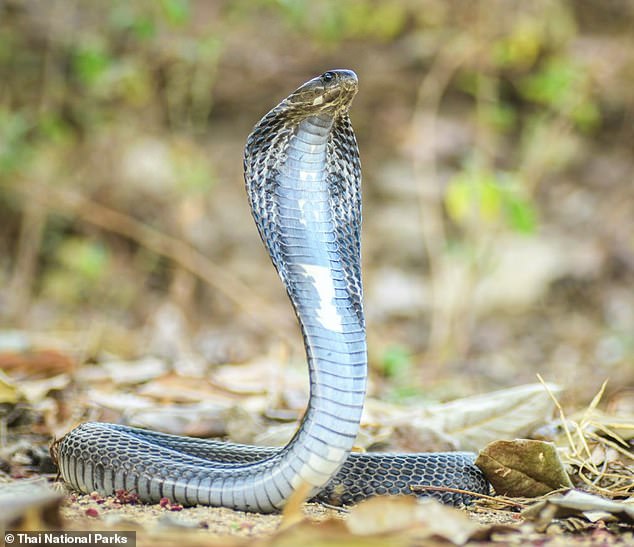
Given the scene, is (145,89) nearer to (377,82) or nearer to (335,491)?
(377,82)

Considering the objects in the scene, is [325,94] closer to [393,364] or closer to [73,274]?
[393,364]

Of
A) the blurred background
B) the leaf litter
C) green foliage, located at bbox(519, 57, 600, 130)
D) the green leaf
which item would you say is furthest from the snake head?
green foliage, located at bbox(519, 57, 600, 130)

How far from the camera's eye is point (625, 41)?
11352 mm

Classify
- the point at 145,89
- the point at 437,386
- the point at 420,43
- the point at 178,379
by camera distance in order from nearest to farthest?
1. the point at 178,379
2. the point at 437,386
3. the point at 145,89
4. the point at 420,43

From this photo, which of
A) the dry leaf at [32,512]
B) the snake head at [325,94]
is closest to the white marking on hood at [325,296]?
the snake head at [325,94]

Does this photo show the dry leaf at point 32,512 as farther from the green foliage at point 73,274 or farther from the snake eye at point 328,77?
the green foliage at point 73,274

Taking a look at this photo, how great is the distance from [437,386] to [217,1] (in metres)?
6.68

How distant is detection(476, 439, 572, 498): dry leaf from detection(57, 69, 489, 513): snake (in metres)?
0.08

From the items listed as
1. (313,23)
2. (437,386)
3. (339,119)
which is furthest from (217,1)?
(339,119)

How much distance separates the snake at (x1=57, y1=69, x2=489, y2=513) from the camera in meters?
2.73

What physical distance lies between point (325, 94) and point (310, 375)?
0.96m

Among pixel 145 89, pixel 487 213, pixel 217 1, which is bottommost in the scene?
pixel 487 213

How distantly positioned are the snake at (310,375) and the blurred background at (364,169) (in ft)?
16.1

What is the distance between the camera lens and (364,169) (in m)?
11.1
